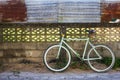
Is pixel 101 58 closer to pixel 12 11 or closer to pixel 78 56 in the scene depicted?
pixel 78 56

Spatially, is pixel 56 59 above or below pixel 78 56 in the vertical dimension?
below

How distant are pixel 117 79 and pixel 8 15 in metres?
4.47

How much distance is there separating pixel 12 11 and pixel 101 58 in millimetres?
3492

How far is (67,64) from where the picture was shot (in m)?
12.8

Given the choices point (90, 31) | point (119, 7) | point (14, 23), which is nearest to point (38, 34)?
point (14, 23)

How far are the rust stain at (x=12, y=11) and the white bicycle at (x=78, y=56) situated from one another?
1.63 m

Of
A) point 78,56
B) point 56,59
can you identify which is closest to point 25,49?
point 56,59

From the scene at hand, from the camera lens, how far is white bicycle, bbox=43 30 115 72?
12.8 m

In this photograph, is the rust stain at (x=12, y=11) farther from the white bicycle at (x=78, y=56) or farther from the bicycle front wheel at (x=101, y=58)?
the bicycle front wheel at (x=101, y=58)

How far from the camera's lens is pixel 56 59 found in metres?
13.2

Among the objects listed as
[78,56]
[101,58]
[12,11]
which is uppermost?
[12,11]

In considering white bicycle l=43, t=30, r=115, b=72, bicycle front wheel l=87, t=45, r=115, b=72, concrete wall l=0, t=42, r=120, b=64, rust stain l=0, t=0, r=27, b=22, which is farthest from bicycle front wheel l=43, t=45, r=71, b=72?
rust stain l=0, t=0, r=27, b=22

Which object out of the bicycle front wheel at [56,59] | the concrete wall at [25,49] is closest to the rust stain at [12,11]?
the concrete wall at [25,49]

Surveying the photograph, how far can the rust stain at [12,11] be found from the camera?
13625mm
